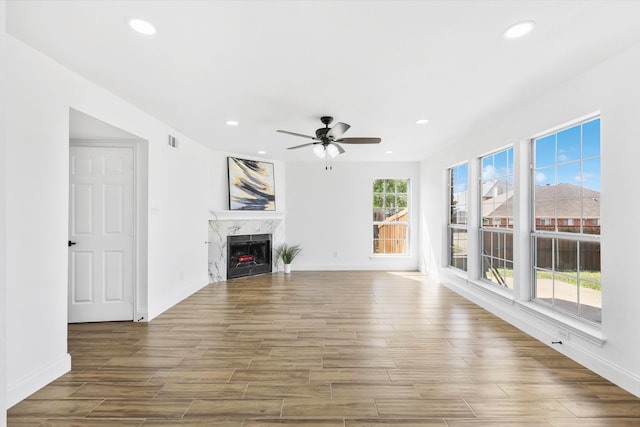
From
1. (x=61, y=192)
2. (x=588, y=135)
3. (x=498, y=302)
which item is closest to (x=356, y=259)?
(x=498, y=302)

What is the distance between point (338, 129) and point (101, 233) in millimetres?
3009

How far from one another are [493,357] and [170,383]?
2.74 m

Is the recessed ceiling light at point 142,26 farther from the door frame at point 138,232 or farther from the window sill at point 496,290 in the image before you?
the window sill at point 496,290

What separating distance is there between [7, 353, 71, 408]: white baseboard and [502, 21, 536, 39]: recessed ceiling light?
4074 mm

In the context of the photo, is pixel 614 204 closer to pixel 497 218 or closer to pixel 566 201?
pixel 566 201

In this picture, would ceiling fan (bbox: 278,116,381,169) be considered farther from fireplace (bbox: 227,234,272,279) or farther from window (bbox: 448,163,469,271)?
fireplace (bbox: 227,234,272,279)

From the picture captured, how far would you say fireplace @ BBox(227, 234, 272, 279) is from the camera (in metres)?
6.44

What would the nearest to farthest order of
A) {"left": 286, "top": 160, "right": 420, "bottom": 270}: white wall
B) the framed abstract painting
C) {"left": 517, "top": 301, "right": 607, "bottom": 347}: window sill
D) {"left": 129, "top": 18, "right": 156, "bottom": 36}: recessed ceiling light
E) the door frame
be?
{"left": 129, "top": 18, "right": 156, "bottom": 36}: recessed ceiling light < {"left": 517, "top": 301, "right": 607, "bottom": 347}: window sill < the door frame < the framed abstract painting < {"left": 286, "top": 160, "right": 420, "bottom": 270}: white wall

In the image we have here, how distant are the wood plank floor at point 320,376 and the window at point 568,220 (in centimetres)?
58

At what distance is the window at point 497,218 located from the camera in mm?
4148

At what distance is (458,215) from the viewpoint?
5770mm

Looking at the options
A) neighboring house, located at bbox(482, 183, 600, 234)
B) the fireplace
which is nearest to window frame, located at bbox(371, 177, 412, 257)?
the fireplace

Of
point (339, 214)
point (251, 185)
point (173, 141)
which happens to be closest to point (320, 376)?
point (173, 141)

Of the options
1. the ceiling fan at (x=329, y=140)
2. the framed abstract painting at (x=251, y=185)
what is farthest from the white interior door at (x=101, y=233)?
the framed abstract painting at (x=251, y=185)
